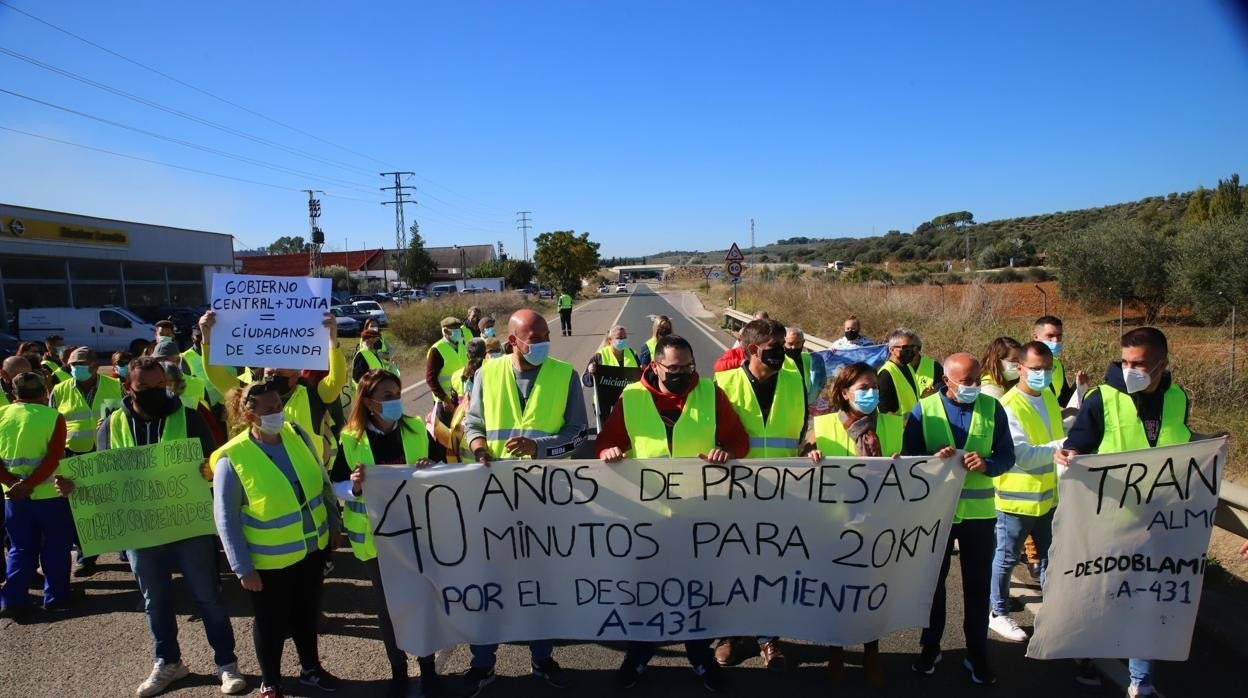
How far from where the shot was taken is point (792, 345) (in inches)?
294

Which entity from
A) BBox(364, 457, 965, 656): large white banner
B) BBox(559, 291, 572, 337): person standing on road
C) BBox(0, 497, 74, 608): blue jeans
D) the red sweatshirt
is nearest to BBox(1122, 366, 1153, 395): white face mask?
BBox(364, 457, 965, 656): large white banner

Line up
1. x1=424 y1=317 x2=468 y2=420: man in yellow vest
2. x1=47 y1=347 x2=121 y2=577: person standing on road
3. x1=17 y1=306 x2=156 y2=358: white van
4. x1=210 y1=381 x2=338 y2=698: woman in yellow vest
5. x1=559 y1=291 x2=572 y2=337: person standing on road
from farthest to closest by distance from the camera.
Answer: x1=559 y1=291 x2=572 y2=337: person standing on road, x1=17 y1=306 x2=156 y2=358: white van, x1=424 y1=317 x2=468 y2=420: man in yellow vest, x1=47 y1=347 x2=121 y2=577: person standing on road, x1=210 y1=381 x2=338 y2=698: woman in yellow vest

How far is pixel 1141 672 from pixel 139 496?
563 cm

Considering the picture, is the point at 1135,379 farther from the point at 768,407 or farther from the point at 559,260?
the point at 559,260

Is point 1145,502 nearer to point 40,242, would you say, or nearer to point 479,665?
point 479,665

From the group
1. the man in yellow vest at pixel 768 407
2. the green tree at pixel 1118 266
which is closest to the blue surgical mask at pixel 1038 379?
the man in yellow vest at pixel 768 407

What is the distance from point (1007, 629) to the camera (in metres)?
4.56

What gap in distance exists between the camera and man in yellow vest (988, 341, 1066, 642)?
14.2ft

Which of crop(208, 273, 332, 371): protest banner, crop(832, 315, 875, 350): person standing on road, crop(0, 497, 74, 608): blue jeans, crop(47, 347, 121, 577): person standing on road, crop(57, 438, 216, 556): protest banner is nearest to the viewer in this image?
crop(57, 438, 216, 556): protest banner

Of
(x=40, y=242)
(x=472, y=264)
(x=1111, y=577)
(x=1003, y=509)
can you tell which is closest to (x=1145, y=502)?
(x=1111, y=577)

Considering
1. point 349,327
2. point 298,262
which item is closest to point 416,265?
point 298,262

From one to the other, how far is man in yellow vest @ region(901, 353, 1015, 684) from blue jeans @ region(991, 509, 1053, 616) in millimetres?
412

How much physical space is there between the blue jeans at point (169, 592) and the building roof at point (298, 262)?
56424 millimetres

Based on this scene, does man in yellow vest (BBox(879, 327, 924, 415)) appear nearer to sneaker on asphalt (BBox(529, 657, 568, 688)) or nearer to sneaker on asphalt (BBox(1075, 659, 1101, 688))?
sneaker on asphalt (BBox(1075, 659, 1101, 688))
